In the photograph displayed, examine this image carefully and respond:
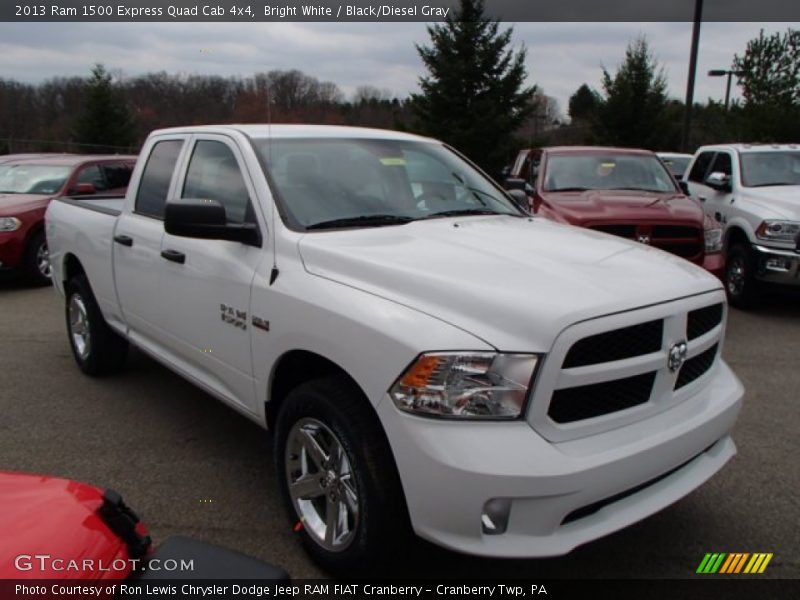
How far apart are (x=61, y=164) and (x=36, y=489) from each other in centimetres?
977

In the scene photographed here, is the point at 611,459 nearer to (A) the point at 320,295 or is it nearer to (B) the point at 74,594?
(A) the point at 320,295

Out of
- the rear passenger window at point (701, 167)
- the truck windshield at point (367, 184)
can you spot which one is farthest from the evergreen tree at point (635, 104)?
the truck windshield at point (367, 184)

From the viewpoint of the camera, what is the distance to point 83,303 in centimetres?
529

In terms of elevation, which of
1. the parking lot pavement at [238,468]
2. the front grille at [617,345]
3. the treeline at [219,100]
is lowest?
the parking lot pavement at [238,468]

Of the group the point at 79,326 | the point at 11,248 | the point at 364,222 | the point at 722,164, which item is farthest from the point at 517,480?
the point at 11,248

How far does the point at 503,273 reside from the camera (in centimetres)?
263

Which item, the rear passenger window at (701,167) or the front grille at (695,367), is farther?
the rear passenger window at (701,167)

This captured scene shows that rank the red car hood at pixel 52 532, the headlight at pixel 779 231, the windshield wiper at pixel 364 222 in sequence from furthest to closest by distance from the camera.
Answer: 1. the headlight at pixel 779 231
2. the windshield wiper at pixel 364 222
3. the red car hood at pixel 52 532

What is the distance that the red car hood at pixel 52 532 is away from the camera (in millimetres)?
1543

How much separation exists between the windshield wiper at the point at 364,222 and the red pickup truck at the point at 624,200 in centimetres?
257

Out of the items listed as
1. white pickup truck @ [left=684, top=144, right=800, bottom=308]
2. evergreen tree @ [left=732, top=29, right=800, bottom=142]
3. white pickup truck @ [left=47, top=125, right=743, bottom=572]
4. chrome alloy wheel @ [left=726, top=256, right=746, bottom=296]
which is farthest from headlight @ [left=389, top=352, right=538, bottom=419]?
evergreen tree @ [left=732, top=29, right=800, bottom=142]

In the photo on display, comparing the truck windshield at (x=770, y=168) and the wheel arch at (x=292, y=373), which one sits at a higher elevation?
the truck windshield at (x=770, y=168)

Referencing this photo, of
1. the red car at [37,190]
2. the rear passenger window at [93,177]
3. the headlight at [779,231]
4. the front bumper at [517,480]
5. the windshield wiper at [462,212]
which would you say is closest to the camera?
the front bumper at [517,480]

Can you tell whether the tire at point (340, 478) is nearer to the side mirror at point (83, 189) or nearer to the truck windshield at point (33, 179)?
the side mirror at point (83, 189)
